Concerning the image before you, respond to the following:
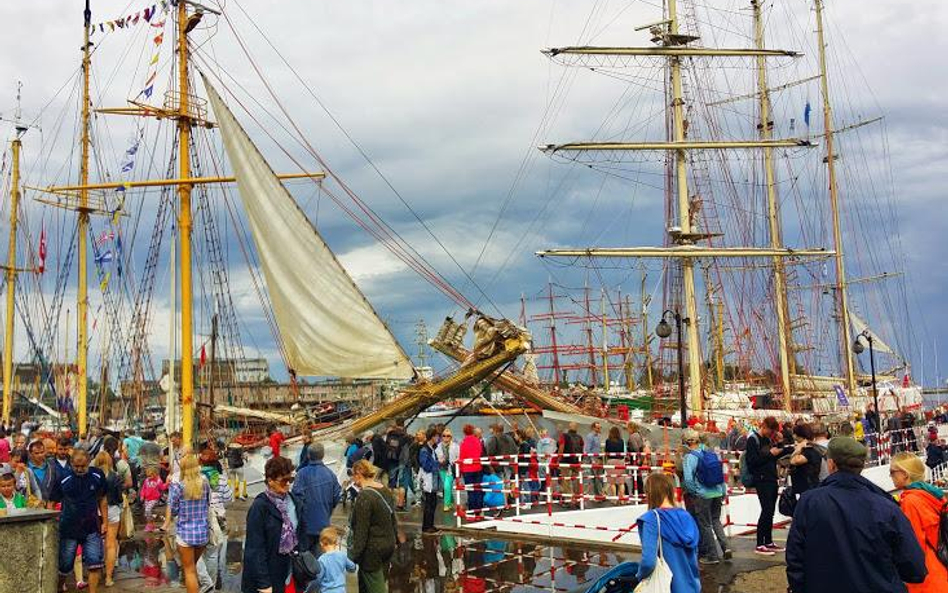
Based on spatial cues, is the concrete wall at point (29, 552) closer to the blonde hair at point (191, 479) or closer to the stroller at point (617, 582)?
the blonde hair at point (191, 479)

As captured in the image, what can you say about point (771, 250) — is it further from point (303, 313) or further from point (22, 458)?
point (22, 458)

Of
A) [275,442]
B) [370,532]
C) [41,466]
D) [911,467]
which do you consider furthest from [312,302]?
[911,467]

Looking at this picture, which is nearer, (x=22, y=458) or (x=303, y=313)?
(x=22, y=458)

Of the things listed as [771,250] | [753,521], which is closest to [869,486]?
[753,521]

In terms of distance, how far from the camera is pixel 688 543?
567 centimetres

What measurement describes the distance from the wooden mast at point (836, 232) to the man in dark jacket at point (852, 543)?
136 ft

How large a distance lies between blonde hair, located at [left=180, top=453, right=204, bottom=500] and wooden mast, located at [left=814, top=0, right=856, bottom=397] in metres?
40.7

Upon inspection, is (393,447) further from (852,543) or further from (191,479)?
(852,543)

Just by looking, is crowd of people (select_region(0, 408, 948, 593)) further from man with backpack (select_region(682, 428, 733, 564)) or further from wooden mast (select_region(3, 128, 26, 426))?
wooden mast (select_region(3, 128, 26, 426))

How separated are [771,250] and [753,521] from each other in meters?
24.3

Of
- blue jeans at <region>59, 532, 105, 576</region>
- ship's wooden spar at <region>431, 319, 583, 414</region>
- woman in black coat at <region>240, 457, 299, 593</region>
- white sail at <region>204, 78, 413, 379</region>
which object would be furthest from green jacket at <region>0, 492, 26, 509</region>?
ship's wooden spar at <region>431, 319, 583, 414</region>

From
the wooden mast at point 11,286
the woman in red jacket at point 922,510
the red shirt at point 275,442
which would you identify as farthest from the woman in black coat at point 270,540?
the wooden mast at point 11,286

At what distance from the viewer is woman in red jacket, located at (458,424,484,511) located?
47.0 feet

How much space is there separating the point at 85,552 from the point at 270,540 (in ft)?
13.7
